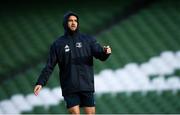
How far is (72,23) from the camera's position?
513 cm

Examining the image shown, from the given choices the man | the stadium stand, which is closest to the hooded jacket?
the man

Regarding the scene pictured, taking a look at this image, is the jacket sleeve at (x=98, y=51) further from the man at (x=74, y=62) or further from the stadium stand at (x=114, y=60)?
the stadium stand at (x=114, y=60)

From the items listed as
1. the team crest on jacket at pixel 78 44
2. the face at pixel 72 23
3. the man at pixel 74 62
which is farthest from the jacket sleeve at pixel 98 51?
the face at pixel 72 23

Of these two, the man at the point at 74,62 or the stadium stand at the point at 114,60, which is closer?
the man at the point at 74,62

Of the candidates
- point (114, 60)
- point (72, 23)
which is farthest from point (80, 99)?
point (114, 60)

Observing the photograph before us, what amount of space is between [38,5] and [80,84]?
7.57 meters

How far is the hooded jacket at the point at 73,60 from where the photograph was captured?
5207 millimetres

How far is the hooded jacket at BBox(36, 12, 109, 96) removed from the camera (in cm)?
521

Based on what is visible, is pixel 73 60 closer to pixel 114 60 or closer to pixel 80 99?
pixel 80 99

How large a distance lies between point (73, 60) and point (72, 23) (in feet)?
1.16

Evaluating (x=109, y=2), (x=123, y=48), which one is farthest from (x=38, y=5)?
(x=123, y=48)

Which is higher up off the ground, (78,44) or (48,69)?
(78,44)

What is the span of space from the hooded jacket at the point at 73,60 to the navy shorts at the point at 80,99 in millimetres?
51

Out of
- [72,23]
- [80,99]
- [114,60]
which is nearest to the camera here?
[72,23]
